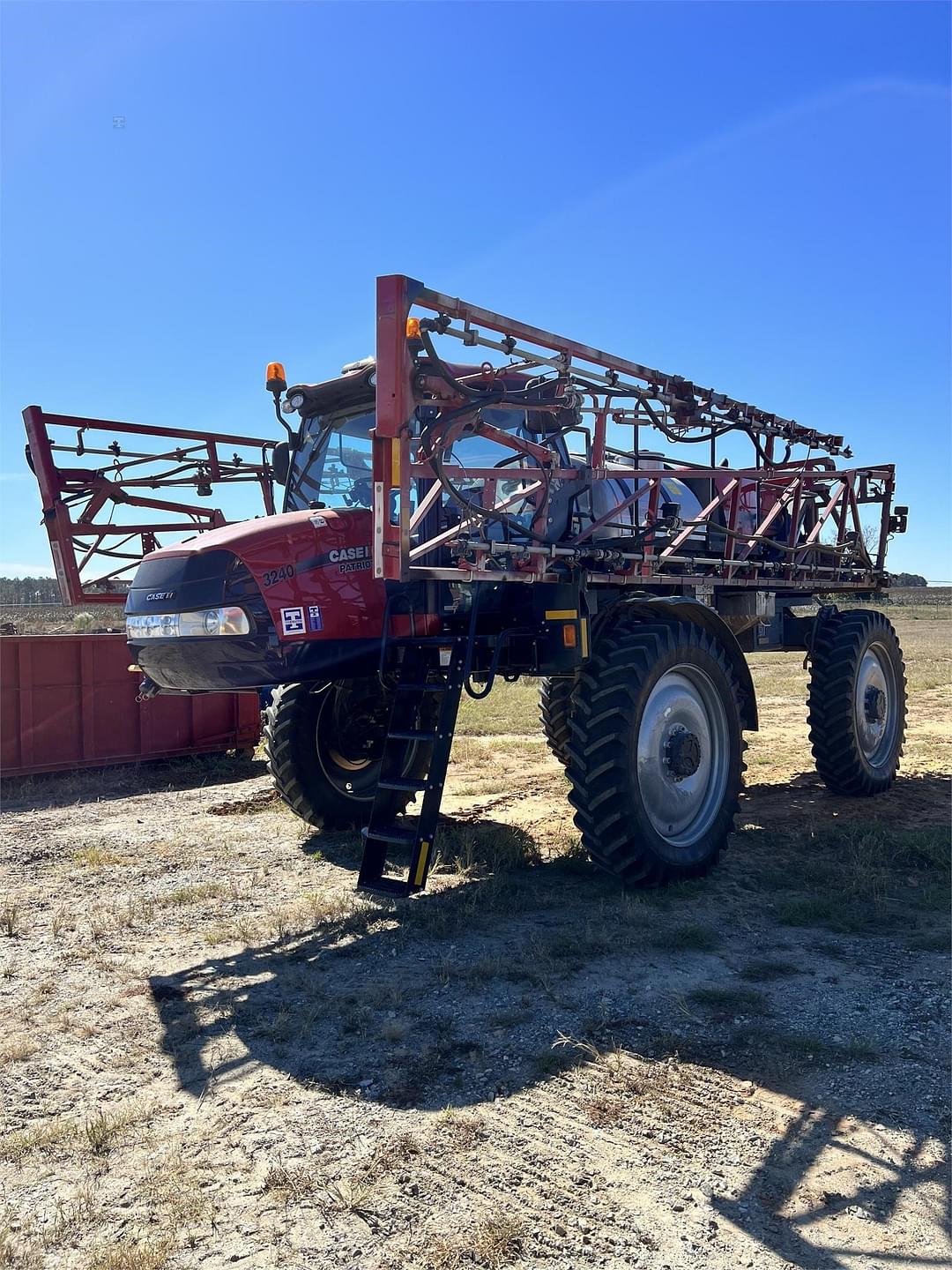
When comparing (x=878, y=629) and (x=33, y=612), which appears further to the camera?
(x=33, y=612)

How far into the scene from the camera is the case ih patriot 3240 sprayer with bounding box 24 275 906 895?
16.7 ft

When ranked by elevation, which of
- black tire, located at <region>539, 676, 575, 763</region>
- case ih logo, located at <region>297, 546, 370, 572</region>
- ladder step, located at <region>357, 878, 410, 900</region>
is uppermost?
case ih logo, located at <region>297, 546, 370, 572</region>

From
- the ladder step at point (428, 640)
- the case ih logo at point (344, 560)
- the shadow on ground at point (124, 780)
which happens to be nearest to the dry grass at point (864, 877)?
the ladder step at point (428, 640)

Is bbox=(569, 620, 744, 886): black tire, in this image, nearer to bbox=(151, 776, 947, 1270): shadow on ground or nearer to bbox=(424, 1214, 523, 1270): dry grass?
bbox=(151, 776, 947, 1270): shadow on ground

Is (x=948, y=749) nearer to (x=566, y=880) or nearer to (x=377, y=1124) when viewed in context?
(x=566, y=880)

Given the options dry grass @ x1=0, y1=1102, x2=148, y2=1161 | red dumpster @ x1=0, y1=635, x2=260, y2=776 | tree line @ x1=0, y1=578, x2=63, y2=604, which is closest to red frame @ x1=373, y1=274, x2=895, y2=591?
dry grass @ x1=0, y1=1102, x2=148, y2=1161

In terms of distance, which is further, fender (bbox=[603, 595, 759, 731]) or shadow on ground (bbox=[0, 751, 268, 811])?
shadow on ground (bbox=[0, 751, 268, 811])

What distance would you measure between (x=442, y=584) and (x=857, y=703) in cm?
478

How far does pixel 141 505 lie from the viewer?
7.54 m

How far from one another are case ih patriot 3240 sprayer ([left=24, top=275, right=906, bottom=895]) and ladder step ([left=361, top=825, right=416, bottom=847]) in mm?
32

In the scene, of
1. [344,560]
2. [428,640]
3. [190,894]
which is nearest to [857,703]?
[428,640]

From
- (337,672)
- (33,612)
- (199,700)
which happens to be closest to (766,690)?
(199,700)

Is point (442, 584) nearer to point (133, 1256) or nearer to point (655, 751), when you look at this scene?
point (655, 751)

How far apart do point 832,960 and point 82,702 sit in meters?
7.68
